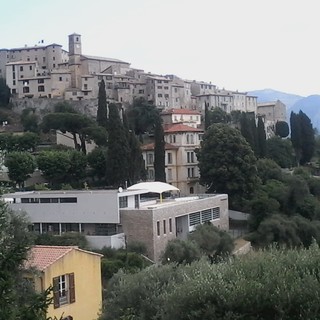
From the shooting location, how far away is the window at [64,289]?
1978cm

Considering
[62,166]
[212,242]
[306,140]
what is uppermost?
[306,140]

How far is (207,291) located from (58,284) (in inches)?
275

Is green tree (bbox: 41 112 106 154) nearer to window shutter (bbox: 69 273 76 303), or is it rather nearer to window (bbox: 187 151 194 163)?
window (bbox: 187 151 194 163)

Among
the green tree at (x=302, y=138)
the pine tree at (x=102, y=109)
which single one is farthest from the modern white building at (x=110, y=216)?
the green tree at (x=302, y=138)

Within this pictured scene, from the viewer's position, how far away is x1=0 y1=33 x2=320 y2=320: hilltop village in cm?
1758

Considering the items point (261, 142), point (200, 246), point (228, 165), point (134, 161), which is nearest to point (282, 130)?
point (261, 142)

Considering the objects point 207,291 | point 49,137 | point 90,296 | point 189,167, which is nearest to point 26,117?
point 49,137

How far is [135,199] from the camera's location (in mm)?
36844

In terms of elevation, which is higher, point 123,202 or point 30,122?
point 30,122

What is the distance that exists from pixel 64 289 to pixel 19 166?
98.2 ft

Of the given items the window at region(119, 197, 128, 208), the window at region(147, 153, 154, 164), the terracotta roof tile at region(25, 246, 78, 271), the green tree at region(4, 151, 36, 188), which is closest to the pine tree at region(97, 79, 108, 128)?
the window at region(147, 153, 154, 164)

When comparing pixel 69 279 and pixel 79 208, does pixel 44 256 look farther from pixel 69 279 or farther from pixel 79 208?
pixel 79 208

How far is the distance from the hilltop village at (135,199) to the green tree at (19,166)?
0.11m

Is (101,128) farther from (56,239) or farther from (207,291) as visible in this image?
(207,291)
